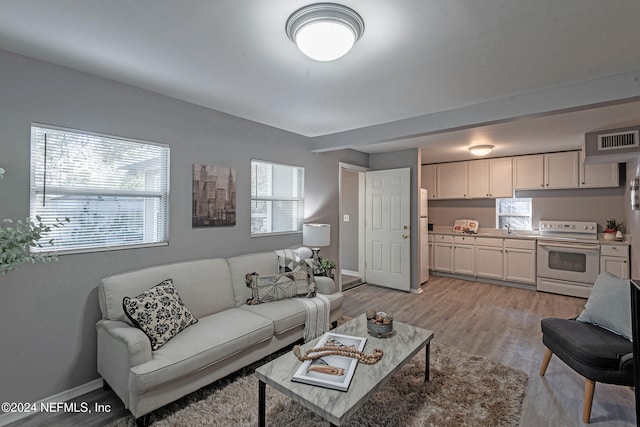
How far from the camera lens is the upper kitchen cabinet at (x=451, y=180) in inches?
227

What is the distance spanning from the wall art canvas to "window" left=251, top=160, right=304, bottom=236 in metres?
0.33

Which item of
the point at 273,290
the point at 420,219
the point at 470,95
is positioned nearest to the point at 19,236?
the point at 273,290

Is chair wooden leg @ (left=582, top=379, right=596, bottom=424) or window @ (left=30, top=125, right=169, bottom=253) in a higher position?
window @ (left=30, top=125, right=169, bottom=253)

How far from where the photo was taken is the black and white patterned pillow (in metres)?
2.04

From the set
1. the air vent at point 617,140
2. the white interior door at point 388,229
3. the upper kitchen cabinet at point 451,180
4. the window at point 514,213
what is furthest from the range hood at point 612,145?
the white interior door at point 388,229

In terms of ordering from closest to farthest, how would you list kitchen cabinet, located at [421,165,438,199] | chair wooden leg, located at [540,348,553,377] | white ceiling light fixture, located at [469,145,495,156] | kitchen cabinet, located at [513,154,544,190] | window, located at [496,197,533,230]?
chair wooden leg, located at [540,348,553,377] < white ceiling light fixture, located at [469,145,495,156] < kitchen cabinet, located at [513,154,544,190] < window, located at [496,197,533,230] < kitchen cabinet, located at [421,165,438,199]

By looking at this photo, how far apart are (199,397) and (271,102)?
2.51 metres

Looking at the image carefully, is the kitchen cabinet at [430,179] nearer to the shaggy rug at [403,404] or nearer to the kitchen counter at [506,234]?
the kitchen counter at [506,234]

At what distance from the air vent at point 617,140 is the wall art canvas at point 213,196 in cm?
443

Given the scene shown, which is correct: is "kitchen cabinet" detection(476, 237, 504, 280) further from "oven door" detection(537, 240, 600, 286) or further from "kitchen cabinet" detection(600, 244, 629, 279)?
"kitchen cabinet" detection(600, 244, 629, 279)

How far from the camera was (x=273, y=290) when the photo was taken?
2.98m

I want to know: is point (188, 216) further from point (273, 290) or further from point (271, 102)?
point (271, 102)

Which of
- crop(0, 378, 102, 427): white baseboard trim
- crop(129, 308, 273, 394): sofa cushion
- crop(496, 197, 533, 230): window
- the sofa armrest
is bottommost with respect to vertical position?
crop(0, 378, 102, 427): white baseboard trim

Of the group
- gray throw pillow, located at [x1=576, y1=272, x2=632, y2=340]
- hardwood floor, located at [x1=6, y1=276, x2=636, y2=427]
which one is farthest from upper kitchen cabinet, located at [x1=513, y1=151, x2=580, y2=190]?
gray throw pillow, located at [x1=576, y1=272, x2=632, y2=340]
